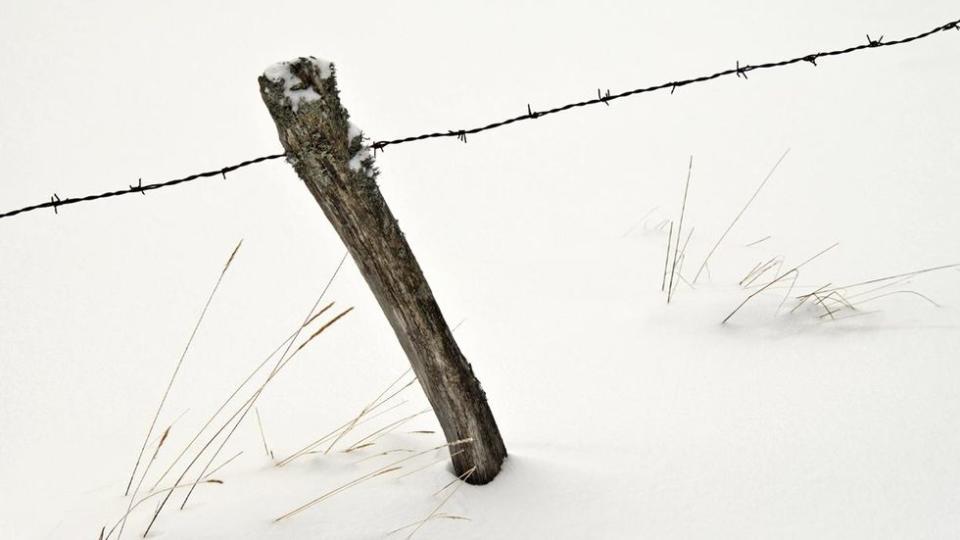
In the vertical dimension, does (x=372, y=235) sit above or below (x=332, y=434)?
above

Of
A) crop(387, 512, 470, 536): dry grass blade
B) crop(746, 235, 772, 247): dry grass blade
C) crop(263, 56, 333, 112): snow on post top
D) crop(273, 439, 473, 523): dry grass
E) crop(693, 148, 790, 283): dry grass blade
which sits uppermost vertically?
crop(263, 56, 333, 112): snow on post top

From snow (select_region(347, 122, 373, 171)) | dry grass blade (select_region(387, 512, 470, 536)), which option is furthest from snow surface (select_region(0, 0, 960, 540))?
snow (select_region(347, 122, 373, 171))

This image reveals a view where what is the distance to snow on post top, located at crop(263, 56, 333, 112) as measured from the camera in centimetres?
125

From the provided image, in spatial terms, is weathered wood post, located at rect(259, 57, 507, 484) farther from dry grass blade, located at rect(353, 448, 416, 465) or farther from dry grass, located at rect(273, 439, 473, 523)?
dry grass blade, located at rect(353, 448, 416, 465)

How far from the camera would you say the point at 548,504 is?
1600mm

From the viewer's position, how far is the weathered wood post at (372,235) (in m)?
1.29

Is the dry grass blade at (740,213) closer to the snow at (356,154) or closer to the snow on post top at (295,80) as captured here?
the snow at (356,154)

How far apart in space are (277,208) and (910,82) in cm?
463

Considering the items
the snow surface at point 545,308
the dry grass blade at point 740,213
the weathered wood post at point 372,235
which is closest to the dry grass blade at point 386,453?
the snow surface at point 545,308

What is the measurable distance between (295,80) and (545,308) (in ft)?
5.95

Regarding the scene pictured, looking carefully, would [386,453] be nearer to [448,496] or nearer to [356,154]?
[448,496]

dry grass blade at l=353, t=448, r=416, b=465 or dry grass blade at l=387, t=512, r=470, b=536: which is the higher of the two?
dry grass blade at l=353, t=448, r=416, b=465

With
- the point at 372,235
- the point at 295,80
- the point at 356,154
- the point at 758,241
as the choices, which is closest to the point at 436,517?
the point at 372,235

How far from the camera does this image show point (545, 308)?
2.89m
